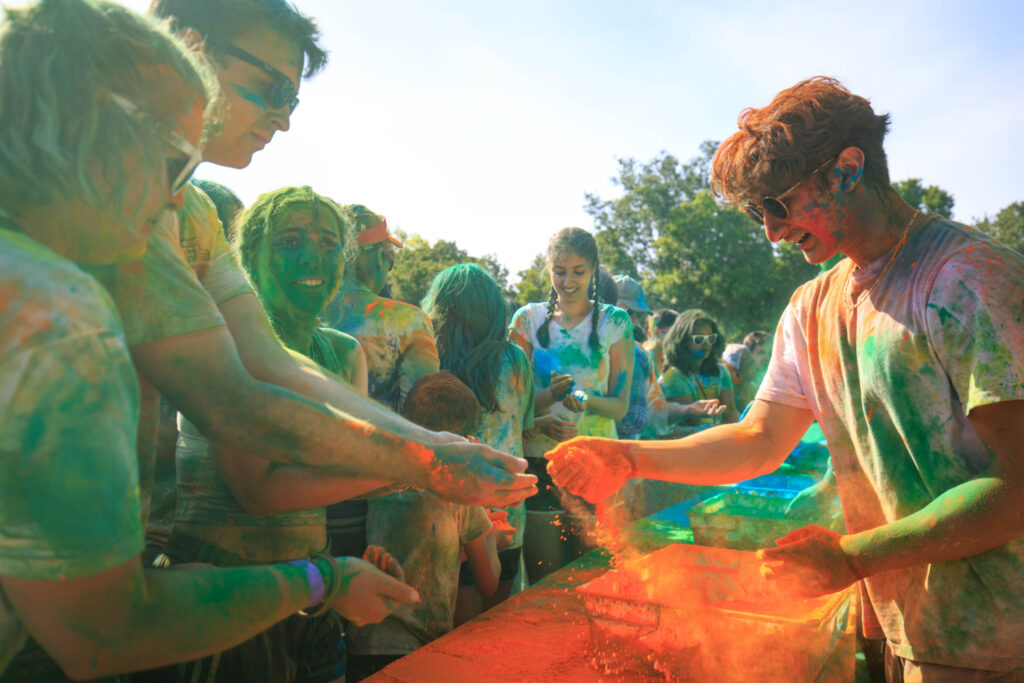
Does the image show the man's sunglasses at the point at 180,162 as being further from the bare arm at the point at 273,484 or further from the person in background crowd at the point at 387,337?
the person in background crowd at the point at 387,337

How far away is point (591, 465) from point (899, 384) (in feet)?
3.35

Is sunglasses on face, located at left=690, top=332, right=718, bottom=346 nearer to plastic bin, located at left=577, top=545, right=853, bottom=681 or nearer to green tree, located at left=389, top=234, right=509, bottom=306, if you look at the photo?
plastic bin, located at left=577, top=545, right=853, bottom=681

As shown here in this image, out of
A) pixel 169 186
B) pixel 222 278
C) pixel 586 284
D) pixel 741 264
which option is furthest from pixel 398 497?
pixel 741 264

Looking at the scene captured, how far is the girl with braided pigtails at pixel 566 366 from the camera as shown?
13.2 ft

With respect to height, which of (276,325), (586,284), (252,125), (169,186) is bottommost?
(276,325)

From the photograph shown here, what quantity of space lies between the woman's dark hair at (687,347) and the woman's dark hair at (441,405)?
4261mm

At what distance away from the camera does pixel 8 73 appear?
3.44 feet

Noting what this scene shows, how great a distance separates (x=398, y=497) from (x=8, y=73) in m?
1.77

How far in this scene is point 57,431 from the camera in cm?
→ 92

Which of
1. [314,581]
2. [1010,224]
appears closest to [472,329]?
[314,581]

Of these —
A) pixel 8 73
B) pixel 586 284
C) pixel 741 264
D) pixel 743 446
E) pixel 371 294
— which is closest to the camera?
pixel 8 73

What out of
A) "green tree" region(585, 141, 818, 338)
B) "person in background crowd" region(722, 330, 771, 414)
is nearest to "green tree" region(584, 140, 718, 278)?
"green tree" region(585, 141, 818, 338)

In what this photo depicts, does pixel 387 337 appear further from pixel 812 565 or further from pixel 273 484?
pixel 812 565

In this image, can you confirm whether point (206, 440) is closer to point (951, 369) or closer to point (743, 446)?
point (743, 446)
